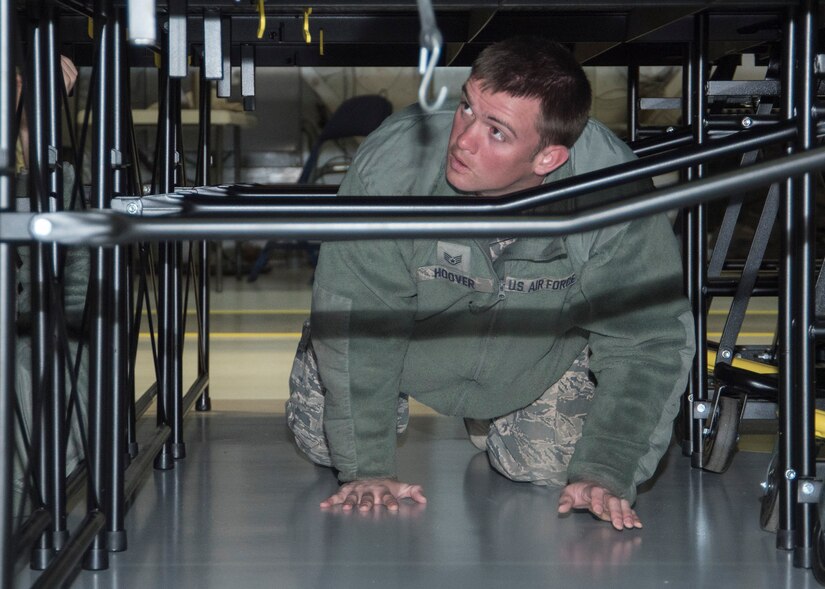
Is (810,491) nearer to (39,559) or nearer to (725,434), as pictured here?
(725,434)

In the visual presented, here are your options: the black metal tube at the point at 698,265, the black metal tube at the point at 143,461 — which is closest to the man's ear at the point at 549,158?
the black metal tube at the point at 698,265

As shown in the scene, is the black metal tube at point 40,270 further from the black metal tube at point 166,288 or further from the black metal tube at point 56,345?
the black metal tube at point 166,288

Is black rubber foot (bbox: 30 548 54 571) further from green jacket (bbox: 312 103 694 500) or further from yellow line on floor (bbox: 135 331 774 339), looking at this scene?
yellow line on floor (bbox: 135 331 774 339)

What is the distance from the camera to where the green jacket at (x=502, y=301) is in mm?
1774

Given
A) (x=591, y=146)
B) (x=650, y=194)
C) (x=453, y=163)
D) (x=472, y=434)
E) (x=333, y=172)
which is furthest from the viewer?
(x=333, y=172)

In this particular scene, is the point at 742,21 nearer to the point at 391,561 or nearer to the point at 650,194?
the point at 391,561

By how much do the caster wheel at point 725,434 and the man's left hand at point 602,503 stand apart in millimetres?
482

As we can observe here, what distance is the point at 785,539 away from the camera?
A: 5.30 feet

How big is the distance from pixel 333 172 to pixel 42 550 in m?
5.57

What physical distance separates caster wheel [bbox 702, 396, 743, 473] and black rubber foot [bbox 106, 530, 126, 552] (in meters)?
1.15

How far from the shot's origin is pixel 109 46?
5.00 ft

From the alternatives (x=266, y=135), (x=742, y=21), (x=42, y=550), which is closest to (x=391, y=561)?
(x=42, y=550)

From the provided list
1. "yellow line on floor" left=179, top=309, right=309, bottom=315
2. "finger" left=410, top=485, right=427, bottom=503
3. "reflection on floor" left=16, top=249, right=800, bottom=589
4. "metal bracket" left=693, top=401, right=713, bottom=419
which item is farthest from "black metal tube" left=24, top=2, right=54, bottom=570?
"yellow line on floor" left=179, top=309, right=309, bottom=315

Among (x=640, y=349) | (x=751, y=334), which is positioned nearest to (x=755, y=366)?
(x=640, y=349)
